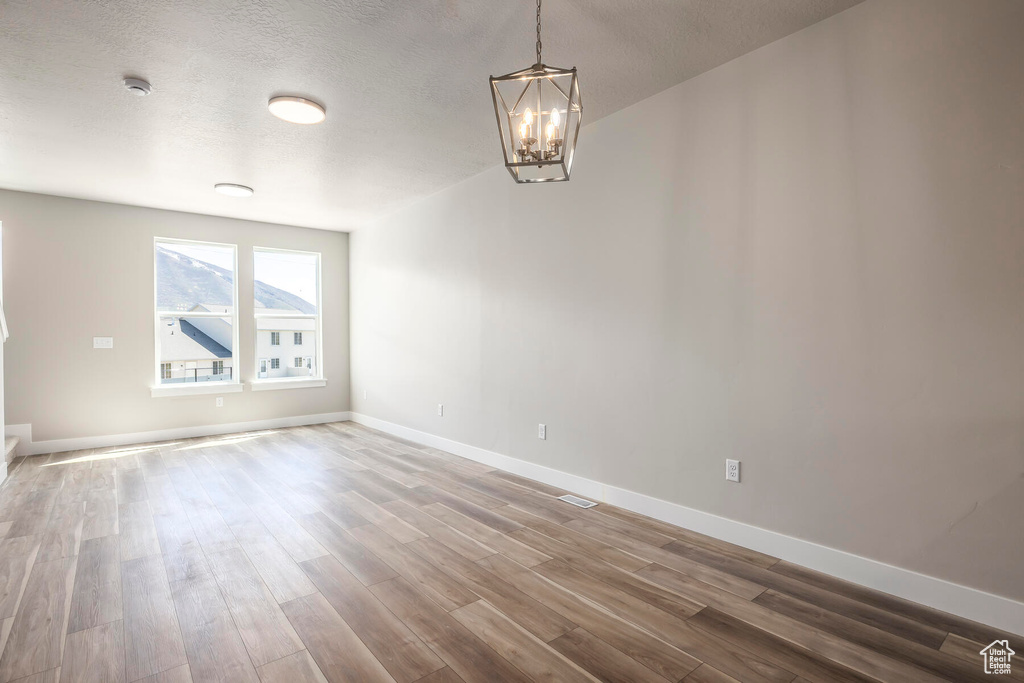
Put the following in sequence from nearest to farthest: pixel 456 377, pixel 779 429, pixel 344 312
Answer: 1. pixel 779 429
2. pixel 456 377
3. pixel 344 312

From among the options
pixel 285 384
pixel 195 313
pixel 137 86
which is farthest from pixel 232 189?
pixel 285 384

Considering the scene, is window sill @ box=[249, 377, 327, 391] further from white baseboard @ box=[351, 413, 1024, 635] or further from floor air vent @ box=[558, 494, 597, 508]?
floor air vent @ box=[558, 494, 597, 508]

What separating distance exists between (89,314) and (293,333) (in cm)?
207

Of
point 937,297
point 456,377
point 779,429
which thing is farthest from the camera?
point 456,377

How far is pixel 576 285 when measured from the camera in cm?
361

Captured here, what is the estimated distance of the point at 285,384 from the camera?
6445mm

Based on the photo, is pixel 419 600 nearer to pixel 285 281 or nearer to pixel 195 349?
pixel 195 349

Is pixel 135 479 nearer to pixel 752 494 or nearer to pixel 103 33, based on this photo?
pixel 103 33

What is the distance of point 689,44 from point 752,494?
93.6 inches

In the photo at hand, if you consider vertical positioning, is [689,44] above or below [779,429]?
above

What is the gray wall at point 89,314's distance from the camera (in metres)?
4.90

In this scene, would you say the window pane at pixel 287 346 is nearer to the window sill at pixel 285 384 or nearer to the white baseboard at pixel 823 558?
the window sill at pixel 285 384

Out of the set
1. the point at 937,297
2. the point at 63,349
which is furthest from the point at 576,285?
the point at 63,349

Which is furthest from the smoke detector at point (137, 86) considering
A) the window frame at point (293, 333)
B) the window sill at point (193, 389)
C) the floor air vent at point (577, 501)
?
the window sill at point (193, 389)
